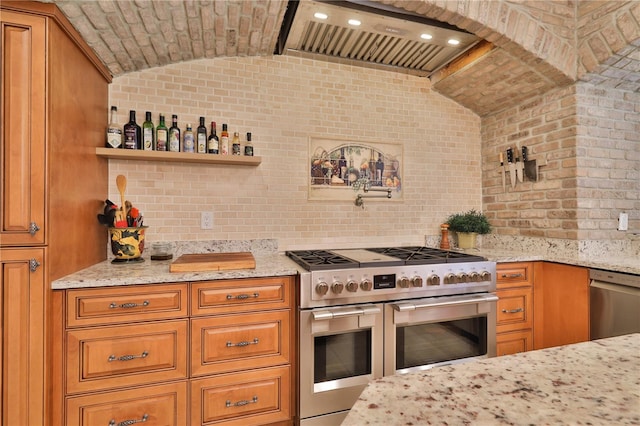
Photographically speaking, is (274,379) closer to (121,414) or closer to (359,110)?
(121,414)

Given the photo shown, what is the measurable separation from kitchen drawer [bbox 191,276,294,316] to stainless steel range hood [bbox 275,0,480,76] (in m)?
1.65

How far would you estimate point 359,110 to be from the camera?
291cm

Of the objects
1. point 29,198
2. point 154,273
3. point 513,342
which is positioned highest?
point 29,198

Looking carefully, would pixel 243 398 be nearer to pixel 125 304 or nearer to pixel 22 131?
pixel 125 304

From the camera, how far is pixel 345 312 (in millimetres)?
1923

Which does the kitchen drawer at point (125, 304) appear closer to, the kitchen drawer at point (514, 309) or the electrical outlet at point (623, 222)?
the kitchen drawer at point (514, 309)

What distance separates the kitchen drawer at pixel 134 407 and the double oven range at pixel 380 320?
0.66 metres

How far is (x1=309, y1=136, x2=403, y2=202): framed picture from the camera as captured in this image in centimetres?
278

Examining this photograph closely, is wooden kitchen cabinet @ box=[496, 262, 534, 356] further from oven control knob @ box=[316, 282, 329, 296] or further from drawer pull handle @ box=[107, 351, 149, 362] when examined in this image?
drawer pull handle @ box=[107, 351, 149, 362]

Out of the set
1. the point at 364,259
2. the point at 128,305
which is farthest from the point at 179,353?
the point at 364,259

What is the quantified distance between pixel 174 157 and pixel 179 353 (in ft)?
4.14

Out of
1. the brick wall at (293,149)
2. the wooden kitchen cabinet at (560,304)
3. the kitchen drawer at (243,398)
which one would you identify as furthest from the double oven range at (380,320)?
the brick wall at (293,149)

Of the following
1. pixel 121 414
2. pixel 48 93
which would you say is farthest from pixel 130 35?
pixel 121 414

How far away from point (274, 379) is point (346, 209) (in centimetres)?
146
